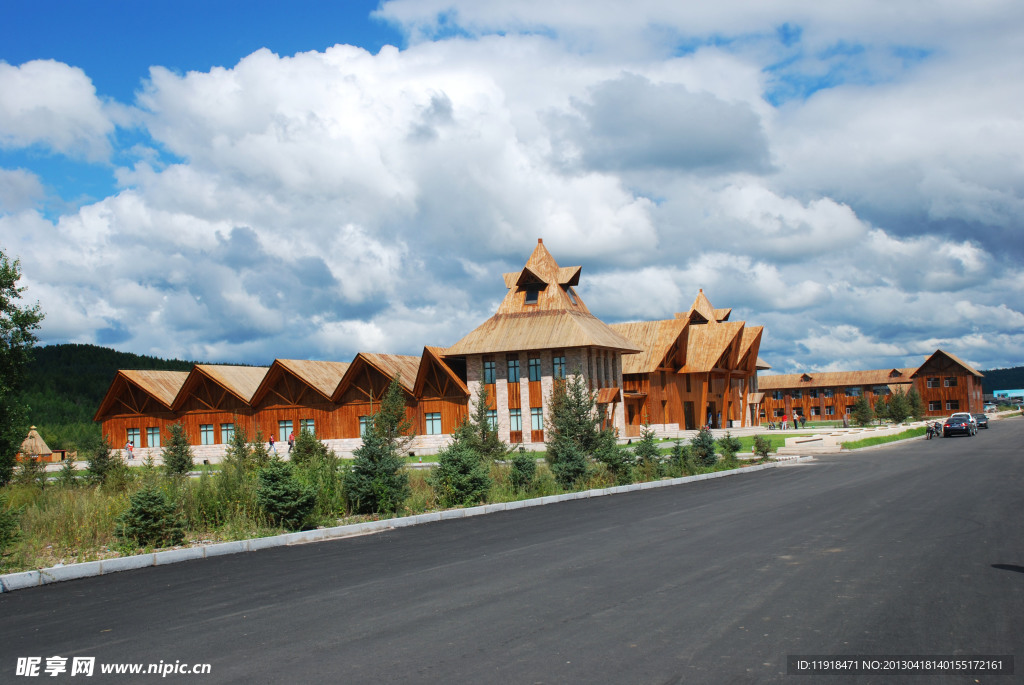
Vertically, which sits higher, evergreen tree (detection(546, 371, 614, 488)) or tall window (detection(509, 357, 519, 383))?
tall window (detection(509, 357, 519, 383))

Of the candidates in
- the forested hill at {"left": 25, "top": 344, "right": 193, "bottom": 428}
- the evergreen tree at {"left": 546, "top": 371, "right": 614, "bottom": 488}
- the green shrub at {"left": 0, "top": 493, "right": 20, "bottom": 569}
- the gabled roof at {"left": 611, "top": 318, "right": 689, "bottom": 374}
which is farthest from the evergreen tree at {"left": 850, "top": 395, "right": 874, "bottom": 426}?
the forested hill at {"left": 25, "top": 344, "right": 193, "bottom": 428}

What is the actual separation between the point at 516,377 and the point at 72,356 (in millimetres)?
113944

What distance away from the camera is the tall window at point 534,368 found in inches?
1930

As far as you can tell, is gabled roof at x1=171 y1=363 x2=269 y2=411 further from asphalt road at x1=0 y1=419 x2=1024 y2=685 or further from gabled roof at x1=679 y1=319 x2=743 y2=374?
asphalt road at x1=0 y1=419 x2=1024 y2=685

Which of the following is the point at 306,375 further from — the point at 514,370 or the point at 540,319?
the point at 540,319

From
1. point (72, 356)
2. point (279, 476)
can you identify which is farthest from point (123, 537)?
point (72, 356)

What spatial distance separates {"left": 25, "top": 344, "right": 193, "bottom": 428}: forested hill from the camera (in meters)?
95.1

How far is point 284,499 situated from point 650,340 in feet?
162

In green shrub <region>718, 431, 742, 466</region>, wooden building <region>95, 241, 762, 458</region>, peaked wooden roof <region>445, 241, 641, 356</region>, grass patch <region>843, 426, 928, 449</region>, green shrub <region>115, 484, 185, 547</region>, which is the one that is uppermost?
peaked wooden roof <region>445, 241, 641, 356</region>

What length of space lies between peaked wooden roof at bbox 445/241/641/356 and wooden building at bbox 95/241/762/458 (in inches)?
3.4

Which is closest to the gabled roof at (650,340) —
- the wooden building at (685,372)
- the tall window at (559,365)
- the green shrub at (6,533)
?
the wooden building at (685,372)

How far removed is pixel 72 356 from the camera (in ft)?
437

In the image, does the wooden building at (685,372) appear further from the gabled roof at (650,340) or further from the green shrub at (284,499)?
the green shrub at (284,499)

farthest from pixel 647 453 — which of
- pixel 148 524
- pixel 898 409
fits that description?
pixel 898 409
